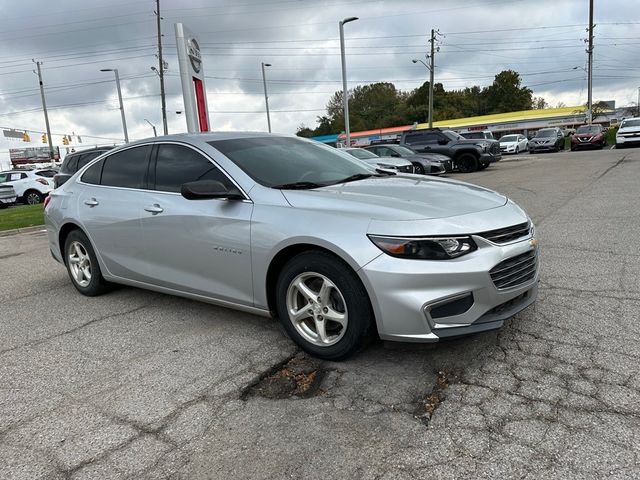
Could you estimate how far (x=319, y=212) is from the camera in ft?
10.9

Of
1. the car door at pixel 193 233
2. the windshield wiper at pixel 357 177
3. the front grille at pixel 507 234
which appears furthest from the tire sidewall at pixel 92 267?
the front grille at pixel 507 234

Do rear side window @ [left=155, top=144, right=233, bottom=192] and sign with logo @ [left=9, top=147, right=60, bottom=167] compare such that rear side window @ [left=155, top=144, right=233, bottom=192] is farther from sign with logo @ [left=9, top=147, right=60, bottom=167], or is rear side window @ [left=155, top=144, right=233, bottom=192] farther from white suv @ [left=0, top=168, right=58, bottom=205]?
sign with logo @ [left=9, top=147, right=60, bottom=167]

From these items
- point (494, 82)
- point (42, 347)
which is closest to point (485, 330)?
point (42, 347)

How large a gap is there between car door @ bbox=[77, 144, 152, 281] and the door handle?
11 cm

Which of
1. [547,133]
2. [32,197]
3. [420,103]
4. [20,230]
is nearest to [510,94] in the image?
[420,103]

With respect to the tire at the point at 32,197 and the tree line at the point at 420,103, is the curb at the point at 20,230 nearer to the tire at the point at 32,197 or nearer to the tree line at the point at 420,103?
the tire at the point at 32,197

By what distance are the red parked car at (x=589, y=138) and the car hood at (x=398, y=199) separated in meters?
30.2

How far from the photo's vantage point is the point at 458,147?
20.3m

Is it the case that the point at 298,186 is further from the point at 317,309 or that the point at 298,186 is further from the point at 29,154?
the point at 29,154

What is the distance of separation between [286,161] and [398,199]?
1177 mm

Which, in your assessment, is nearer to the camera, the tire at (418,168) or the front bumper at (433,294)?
the front bumper at (433,294)

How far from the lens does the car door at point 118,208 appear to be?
14.9 feet

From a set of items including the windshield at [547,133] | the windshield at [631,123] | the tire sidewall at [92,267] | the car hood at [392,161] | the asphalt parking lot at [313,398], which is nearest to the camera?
the asphalt parking lot at [313,398]

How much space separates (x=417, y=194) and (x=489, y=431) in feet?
5.49
